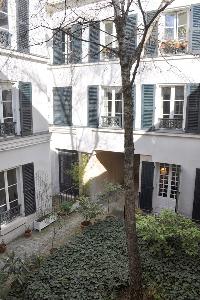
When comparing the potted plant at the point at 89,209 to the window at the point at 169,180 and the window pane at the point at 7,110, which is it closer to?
the window at the point at 169,180

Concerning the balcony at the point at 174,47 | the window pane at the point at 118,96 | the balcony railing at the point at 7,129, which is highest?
the balcony at the point at 174,47

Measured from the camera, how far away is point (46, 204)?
42.5 feet

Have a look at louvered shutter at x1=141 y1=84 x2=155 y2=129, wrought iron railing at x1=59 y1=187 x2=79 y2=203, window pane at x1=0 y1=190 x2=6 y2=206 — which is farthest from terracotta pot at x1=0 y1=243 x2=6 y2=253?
louvered shutter at x1=141 y1=84 x2=155 y2=129

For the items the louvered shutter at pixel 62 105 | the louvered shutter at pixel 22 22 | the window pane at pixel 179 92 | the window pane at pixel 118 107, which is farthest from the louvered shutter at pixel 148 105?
the louvered shutter at pixel 22 22

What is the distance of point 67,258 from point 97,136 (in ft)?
20.5

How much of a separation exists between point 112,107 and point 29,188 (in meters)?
5.24

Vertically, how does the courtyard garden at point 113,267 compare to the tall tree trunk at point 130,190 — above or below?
below

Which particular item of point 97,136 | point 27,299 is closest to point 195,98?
point 97,136

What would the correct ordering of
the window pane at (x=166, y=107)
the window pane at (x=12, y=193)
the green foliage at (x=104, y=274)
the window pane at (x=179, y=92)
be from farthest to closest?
the window pane at (x=166, y=107) → the window pane at (x=179, y=92) → the window pane at (x=12, y=193) → the green foliage at (x=104, y=274)

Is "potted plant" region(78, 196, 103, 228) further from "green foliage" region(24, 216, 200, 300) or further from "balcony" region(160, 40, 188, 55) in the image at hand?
"balcony" region(160, 40, 188, 55)

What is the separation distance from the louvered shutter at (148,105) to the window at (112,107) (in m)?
1.17

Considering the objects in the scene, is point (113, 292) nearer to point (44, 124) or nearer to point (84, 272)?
point (84, 272)

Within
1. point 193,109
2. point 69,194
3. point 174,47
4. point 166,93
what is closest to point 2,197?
point 69,194

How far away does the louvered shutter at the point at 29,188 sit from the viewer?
455 inches
